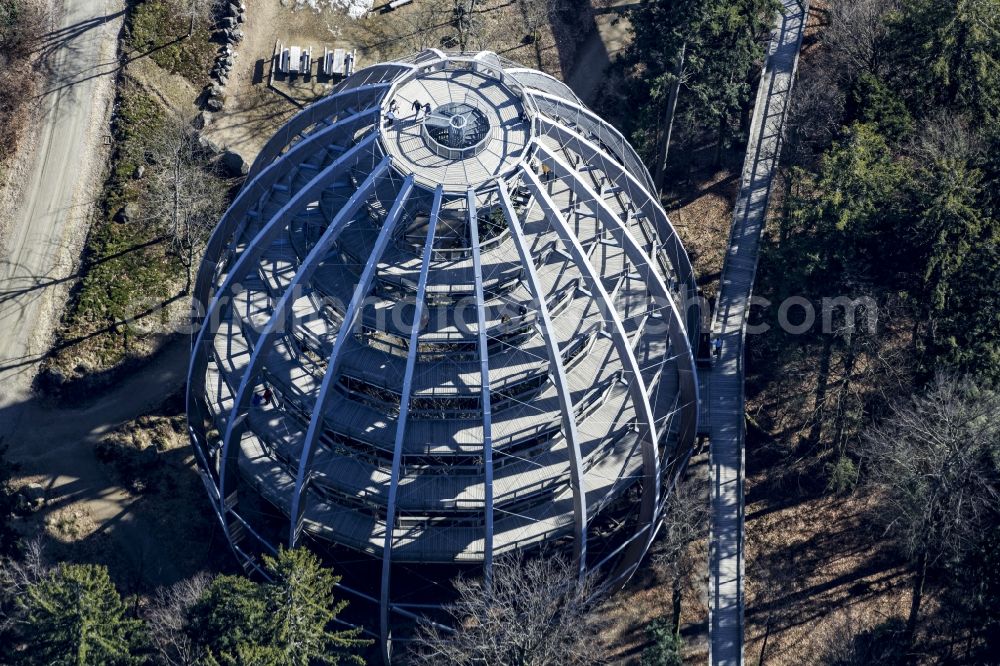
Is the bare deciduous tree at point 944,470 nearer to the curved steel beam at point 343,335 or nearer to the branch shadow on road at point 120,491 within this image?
the curved steel beam at point 343,335

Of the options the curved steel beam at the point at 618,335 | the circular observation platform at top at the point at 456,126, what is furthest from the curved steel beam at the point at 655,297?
the circular observation platform at top at the point at 456,126

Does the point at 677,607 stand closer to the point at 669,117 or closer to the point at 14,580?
the point at 669,117

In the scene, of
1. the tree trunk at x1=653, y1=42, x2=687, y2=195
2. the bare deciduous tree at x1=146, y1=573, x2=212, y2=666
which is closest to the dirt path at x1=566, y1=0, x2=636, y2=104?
the tree trunk at x1=653, y1=42, x2=687, y2=195

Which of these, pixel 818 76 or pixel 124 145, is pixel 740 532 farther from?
pixel 124 145

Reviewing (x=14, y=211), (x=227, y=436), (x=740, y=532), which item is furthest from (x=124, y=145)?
(x=740, y=532)

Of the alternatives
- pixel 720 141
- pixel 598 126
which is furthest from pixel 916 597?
pixel 720 141

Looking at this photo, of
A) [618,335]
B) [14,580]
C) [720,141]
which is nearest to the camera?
[618,335]
